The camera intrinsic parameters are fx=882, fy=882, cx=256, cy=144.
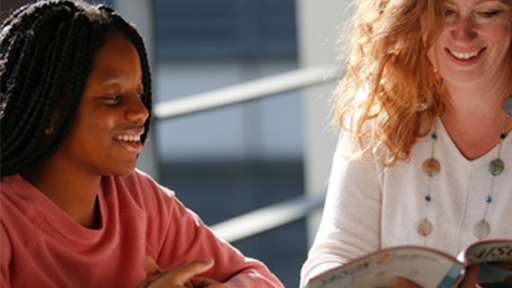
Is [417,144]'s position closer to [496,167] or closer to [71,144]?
[496,167]

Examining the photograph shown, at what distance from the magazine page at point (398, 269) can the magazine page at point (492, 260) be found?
0.13ft

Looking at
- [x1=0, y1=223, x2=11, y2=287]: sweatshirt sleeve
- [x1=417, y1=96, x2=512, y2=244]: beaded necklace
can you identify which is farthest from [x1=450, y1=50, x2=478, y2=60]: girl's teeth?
[x1=0, y1=223, x2=11, y2=287]: sweatshirt sleeve

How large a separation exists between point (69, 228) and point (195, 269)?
7.2 inches

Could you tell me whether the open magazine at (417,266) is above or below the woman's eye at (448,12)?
below

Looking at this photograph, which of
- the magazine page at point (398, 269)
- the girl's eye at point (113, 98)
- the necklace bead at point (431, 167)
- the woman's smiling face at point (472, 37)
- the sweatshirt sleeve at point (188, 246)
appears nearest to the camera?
the magazine page at point (398, 269)

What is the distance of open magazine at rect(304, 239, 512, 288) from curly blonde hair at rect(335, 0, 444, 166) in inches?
17.5

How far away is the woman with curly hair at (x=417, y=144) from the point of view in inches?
61.6

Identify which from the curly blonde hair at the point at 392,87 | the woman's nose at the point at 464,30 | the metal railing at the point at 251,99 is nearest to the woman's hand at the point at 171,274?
the curly blonde hair at the point at 392,87

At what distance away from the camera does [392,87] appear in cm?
164

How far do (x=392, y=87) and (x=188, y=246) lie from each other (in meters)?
0.51

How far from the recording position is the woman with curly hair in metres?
1.56

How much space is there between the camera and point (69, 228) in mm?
1223

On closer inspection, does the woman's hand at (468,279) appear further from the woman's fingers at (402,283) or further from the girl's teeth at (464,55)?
the girl's teeth at (464,55)

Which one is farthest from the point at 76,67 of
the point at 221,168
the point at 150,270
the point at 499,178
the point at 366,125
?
the point at 221,168
